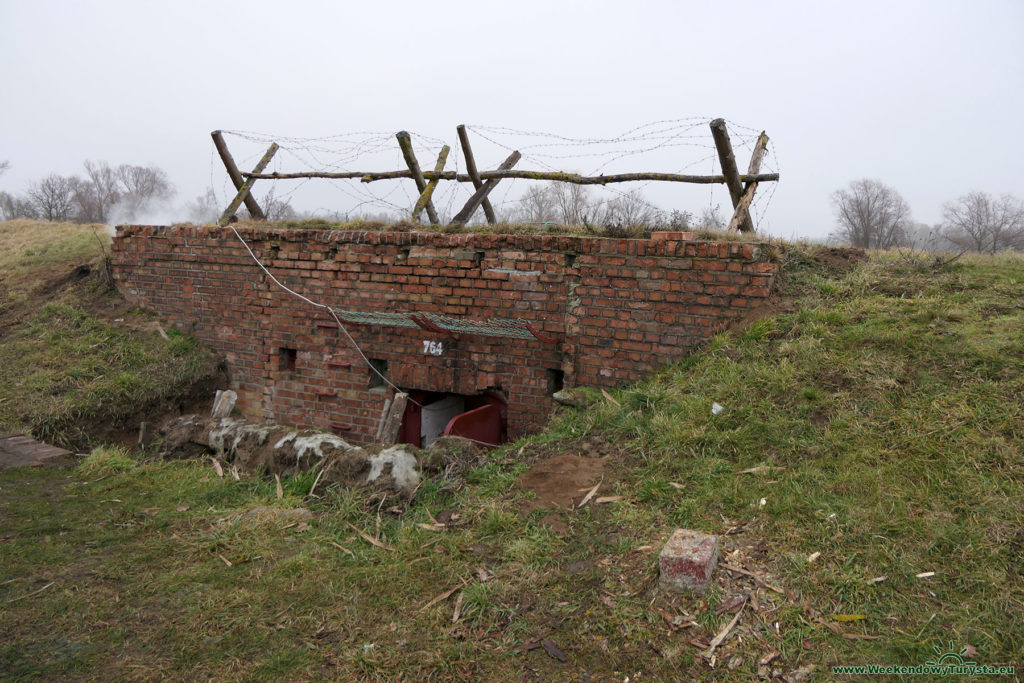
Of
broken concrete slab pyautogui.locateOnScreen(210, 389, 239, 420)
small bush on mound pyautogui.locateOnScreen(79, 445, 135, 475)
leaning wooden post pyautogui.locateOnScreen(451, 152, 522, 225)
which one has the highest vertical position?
leaning wooden post pyautogui.locateOnScreen(451, 152, 522, 225)

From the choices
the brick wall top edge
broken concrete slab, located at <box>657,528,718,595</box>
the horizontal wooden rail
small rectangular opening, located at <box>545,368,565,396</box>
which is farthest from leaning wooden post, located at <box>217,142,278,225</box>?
broken concrete slab, located at <box>657,528,718,595</box>

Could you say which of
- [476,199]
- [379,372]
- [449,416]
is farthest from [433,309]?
[476,199]

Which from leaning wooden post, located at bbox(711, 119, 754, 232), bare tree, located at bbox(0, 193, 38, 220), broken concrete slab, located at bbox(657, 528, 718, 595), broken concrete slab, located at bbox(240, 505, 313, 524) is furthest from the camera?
bare tree, located at bbox(0, 193, 38, 220)

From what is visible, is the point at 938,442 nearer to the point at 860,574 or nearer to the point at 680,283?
the point at 860,574

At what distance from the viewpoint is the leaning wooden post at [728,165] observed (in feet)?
19.8

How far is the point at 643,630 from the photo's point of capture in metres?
2.60

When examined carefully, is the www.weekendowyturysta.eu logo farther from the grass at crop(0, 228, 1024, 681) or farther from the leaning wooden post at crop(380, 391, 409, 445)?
the leaning wooden post at crop(380, 391, 409, 445)

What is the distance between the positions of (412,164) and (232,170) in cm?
279

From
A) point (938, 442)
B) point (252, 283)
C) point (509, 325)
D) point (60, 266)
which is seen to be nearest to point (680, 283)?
point (509, 325)

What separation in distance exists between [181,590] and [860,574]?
10.8 ft

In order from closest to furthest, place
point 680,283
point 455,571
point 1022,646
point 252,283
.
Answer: point 1022,646, point 455,571, point 680,283, point 252,283

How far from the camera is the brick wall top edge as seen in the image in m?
5.03

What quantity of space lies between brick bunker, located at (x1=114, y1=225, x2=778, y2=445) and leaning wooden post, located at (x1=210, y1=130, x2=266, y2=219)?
164cm

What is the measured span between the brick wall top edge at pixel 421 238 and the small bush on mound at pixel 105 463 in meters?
2.63
